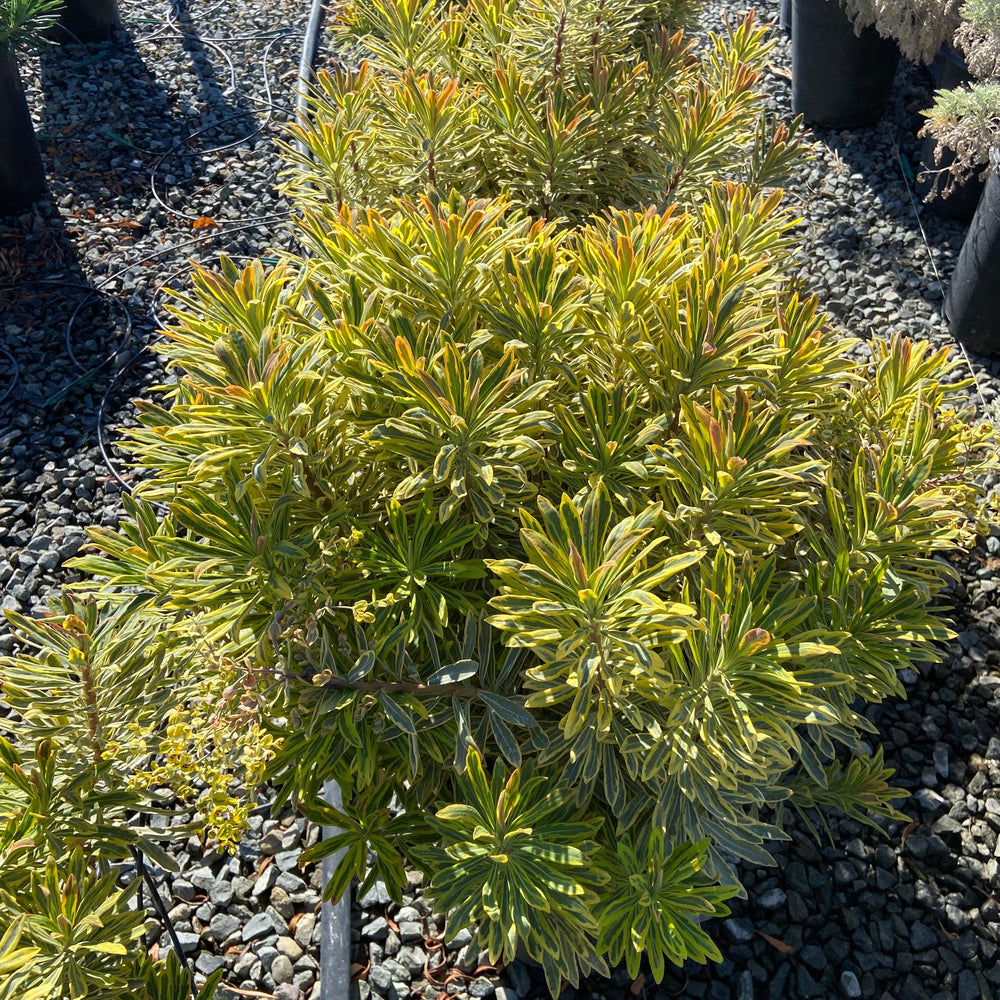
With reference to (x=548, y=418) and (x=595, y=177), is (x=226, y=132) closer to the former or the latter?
(x=595, y=177)

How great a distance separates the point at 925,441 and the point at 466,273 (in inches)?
34.6

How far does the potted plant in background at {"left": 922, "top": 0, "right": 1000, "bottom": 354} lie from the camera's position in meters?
3.20

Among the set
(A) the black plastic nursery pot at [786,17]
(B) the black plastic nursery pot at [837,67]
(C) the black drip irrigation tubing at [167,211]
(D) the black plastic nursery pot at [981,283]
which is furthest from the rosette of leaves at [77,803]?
(A) the black plastic nursery pot at [786,17]

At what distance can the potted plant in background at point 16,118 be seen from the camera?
143 inches

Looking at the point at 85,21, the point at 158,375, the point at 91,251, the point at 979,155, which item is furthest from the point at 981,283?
the point at 85,21

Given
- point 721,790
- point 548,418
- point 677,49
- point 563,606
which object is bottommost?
point 721,790

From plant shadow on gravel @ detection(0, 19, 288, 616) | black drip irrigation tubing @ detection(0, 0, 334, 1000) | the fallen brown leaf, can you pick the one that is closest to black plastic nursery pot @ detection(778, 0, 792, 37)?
black drip irrigation tubing @ detection(0, 0, 334, 1000)

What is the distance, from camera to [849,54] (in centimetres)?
425

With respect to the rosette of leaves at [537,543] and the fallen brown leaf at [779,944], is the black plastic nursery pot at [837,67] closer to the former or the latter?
the rosette of leaves at [537,543]

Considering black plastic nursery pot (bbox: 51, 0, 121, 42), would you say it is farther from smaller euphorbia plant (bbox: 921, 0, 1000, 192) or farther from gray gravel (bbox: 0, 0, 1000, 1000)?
smaller euphorbia plant (bbox: 921, 0, 1000, 192)

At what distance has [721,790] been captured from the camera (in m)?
1.47

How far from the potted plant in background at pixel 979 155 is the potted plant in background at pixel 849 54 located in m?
0.43

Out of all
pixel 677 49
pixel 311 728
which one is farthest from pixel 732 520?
pixel 677 49

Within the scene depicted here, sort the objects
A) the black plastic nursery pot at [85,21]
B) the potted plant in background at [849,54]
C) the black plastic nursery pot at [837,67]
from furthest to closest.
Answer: the black plastic nursery pot at [85,21] → the black plastic nursery pot at [837,67] → the potted plant in background at [849,54]
